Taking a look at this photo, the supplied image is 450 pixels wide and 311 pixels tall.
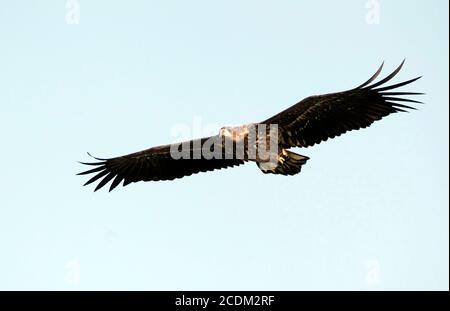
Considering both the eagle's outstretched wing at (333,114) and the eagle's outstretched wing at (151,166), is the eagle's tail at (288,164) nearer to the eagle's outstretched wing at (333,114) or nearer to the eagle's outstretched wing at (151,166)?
the eagle's outstretched wing at (333,114)

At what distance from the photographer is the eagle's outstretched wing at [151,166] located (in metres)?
13.2

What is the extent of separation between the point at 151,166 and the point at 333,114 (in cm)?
355

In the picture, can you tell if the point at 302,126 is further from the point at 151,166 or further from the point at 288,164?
the point at 151,166

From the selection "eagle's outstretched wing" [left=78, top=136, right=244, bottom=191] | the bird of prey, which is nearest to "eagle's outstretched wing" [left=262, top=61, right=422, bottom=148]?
the bird of prey

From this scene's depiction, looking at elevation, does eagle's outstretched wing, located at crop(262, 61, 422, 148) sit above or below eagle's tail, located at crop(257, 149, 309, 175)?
above

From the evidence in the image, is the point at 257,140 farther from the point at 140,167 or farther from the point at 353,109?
the point at 140,167

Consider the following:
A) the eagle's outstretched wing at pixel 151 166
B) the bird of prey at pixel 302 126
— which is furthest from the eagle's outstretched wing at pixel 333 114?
the eagle's outstretched wing at pixel 151 166

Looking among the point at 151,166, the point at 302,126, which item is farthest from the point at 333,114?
the point at 151,166

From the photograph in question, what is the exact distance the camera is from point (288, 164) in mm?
11914

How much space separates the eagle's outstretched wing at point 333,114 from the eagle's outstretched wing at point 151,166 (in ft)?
4.93

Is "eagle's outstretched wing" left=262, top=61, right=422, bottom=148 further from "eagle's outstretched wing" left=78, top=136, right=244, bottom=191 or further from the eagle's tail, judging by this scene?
"eagle's outstretched wing" left=78, top=136, right=244, bottom=191

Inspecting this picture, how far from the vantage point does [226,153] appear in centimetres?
1241

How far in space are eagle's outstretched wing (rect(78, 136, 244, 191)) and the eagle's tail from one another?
1.29 m

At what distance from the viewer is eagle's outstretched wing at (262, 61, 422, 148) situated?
11562mm
